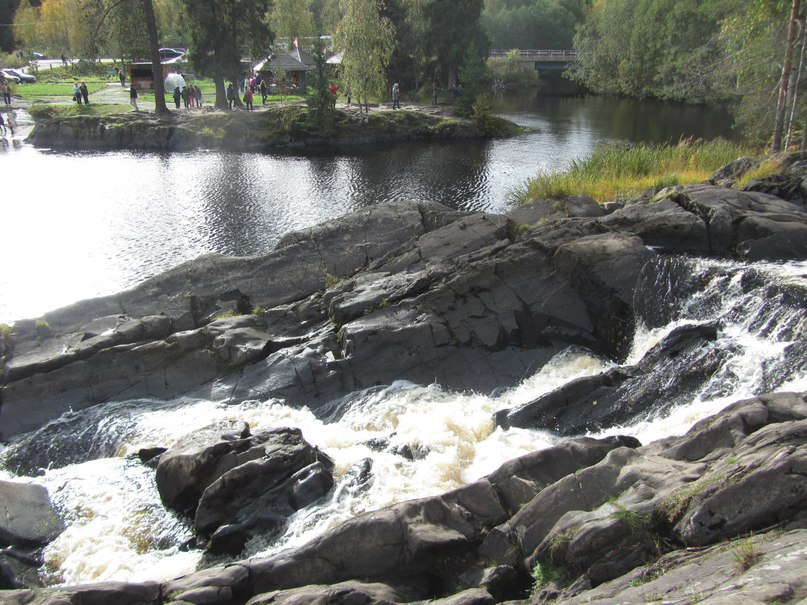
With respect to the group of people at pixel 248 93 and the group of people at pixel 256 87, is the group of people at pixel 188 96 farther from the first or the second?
the group of people at pixel 256 87

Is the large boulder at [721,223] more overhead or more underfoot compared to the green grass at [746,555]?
more overhead

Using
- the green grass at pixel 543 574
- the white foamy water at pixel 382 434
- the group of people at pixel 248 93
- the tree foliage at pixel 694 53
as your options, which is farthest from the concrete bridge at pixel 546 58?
the green grass at pixel 543 574

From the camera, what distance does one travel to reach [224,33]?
50.4 metres

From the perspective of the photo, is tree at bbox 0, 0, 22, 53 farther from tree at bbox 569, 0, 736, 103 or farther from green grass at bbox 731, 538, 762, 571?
green grass at bbox 731, 538, 762, 571

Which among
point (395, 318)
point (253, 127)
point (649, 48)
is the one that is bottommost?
point (395, 318)

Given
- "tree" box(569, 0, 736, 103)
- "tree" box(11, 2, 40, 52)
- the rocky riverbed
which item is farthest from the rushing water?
"tree" box(11, 2, 40, 52)

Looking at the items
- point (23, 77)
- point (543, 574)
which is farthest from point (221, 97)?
point (543, 574)

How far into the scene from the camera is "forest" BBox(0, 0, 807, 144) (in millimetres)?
34562

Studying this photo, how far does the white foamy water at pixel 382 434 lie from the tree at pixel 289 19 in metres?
71.2

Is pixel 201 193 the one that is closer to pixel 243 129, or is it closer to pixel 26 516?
pixel 243 129

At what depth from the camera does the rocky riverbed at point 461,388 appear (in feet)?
27.8

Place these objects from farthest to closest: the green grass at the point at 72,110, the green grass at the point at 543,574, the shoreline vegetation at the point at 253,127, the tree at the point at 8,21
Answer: the tree at the point at 8,21, the green grass at the point at 72,110, the shoreline vegetation at the point at 253,127, the green grass at the point at 543,574

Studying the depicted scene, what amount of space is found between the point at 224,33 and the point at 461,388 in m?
43.4

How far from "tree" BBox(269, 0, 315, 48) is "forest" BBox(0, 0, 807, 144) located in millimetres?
161
